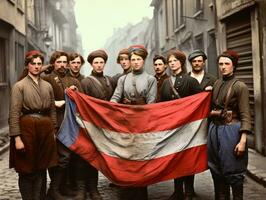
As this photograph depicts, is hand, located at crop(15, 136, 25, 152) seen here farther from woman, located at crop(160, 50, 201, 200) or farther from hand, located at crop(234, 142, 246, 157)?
hand, located at crop(234, 142, 246, 157)

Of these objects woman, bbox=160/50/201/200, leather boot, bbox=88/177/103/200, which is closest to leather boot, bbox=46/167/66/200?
leather boot, bbox=88/177/103/200

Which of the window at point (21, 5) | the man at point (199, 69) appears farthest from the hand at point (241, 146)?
the window at point (21, 5)

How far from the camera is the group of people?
4.78 metres

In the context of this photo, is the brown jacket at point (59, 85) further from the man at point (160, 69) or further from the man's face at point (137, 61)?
the man at point (160, 69)

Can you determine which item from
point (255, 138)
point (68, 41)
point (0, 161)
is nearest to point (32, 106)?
point (0, 161)

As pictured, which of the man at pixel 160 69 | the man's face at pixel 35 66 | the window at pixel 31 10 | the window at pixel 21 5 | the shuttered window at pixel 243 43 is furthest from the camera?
the window at pixel 31 10

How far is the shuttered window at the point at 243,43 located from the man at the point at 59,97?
15.9 feet

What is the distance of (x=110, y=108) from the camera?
537 centimetres

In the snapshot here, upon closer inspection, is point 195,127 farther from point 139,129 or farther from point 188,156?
point 139,129

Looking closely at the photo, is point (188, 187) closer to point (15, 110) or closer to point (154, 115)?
point (154, 115)

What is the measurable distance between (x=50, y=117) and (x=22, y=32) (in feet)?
39.3

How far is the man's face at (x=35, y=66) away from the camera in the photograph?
4.94m

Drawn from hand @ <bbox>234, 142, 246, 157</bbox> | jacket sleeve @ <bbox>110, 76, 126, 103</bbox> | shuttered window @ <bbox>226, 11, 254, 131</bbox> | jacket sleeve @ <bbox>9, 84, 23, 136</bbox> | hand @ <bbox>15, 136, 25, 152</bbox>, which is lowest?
hand @ <bbox>234, 142, 246, 157</bbox>

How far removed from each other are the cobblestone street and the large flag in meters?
0.95
